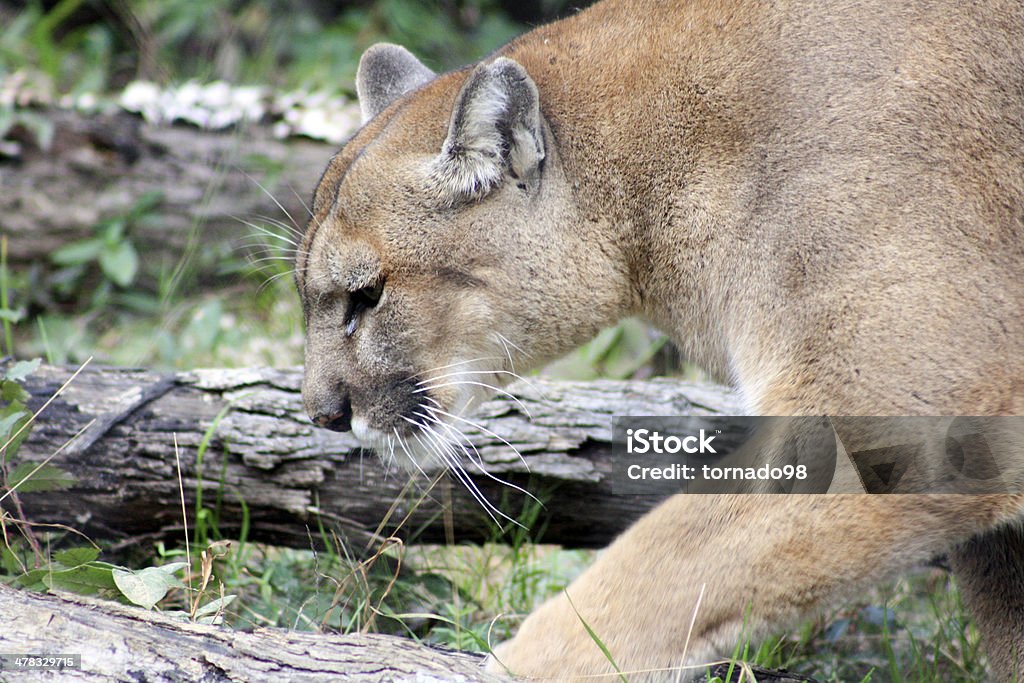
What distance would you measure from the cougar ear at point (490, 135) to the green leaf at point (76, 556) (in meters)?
1.53

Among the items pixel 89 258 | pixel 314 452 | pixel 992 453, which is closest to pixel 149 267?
pixel 89 258

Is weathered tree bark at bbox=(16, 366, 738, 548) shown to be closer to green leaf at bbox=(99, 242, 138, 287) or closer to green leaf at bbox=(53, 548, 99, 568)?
green leaf at bbox=(53, 548, 99, 568)

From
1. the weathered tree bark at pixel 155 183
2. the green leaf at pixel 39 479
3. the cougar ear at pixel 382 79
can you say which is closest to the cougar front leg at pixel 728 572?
the green leaf at pixel 39 479

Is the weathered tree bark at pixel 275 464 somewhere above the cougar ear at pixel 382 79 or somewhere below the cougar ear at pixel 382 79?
below

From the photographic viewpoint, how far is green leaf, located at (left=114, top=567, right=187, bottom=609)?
3078 mm

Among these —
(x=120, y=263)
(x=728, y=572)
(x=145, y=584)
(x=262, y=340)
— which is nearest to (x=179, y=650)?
(x=145, y=584)

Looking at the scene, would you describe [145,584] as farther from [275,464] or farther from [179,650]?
[275,464]

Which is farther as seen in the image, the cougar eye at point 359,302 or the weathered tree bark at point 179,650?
the cougar eye at point 359,302

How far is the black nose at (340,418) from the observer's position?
3.61m

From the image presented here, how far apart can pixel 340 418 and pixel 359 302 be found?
0.41 meters

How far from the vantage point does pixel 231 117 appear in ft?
23.8

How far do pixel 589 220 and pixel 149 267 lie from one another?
4348 mm

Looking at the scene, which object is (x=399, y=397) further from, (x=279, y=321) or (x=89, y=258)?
(x=89, y=258)

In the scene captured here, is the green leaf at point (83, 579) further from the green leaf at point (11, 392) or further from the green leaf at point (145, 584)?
the green leaf at point (11, 392)
